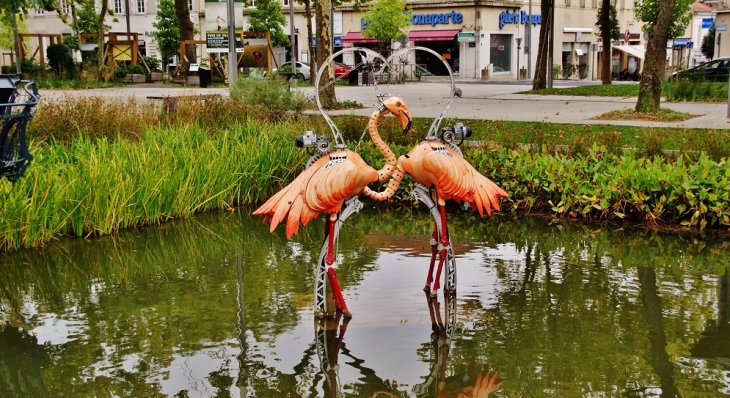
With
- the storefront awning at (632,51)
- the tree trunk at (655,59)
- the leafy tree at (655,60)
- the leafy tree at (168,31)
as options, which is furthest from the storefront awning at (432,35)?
the tree trunk at (655,59)

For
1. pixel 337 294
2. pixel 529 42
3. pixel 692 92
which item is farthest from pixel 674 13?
pixel 337 294

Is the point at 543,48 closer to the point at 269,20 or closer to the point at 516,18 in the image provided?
the point at 269,20

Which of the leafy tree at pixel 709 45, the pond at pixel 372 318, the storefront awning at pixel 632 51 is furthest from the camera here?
the storefront awning at pixel 632 51

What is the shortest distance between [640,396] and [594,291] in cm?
198

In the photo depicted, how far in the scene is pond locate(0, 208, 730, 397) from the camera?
4.99 metres

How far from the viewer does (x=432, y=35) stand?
49.6 m

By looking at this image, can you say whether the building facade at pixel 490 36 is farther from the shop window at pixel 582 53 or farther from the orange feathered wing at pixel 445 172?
the orange feathered wing at pixel 445 172

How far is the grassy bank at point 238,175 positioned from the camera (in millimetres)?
8383

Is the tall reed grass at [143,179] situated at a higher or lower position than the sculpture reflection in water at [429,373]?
higher

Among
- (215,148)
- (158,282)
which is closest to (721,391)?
(158,282)

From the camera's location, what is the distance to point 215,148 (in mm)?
10422

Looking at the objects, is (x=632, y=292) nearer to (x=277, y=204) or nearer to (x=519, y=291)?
(x=519, y=291)

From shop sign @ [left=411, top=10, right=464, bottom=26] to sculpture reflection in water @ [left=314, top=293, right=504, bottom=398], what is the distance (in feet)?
147

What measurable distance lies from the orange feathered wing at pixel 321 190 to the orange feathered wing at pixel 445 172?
411mm
